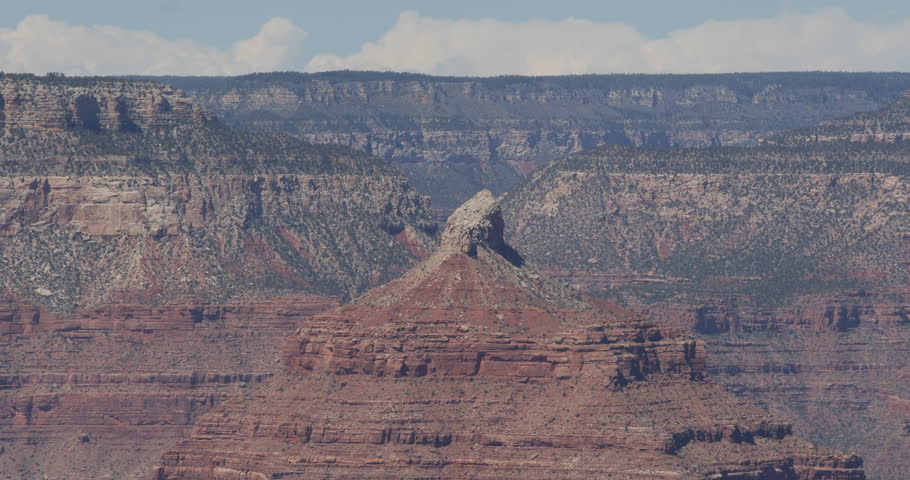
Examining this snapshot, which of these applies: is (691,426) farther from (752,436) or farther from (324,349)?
(324,349)

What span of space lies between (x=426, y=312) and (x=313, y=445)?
9.66 m

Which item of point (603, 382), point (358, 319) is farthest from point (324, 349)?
point (603, 382)

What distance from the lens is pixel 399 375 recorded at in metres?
192

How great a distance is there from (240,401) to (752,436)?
25.8 meters

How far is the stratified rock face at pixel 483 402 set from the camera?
610ft

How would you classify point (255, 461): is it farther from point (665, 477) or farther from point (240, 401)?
point (665, 477)

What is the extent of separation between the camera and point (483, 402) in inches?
7480

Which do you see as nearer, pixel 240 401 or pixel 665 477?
pixel 665 477

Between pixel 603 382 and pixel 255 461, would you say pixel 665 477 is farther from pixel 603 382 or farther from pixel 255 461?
pixel 255 461

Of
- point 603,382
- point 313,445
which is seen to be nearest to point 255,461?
point 313,445

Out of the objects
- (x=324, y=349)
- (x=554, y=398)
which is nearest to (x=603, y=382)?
(x=554, y=398)

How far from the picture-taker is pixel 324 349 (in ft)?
644

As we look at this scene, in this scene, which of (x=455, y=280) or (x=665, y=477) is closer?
(x=665, y=477)

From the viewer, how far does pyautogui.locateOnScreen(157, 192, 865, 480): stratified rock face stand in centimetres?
18588
